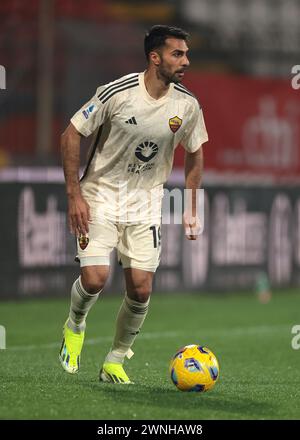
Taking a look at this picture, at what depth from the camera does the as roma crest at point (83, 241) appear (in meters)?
8.27

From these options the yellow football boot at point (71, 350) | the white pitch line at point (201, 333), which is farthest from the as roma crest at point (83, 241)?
the white pitch line at point (201, 333)

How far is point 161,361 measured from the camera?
417 inches

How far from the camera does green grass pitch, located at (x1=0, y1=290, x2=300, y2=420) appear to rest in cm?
722

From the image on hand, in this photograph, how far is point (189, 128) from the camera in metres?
8.49

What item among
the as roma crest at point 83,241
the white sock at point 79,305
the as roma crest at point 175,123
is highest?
the as roma crest at point 175,123

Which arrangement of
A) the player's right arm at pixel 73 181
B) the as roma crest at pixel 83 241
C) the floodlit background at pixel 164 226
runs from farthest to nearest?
the floodlit background at pixel 164 226, the as roma crest at pixel 83 241, the player's right arm at pixel 73 181

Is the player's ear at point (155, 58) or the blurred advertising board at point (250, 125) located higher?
the player's ear at point (155, 58)

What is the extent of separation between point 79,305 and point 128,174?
974mm

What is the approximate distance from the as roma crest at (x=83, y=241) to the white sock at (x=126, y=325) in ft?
1.66

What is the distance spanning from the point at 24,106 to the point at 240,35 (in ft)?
25.2

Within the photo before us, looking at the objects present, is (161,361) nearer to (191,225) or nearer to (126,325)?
(126,325)

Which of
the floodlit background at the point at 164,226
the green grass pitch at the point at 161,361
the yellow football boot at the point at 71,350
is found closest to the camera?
the green grass pitch at the point at 161,361

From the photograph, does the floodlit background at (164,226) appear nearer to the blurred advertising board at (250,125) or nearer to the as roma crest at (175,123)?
the blurred advertising board at (250,125)
